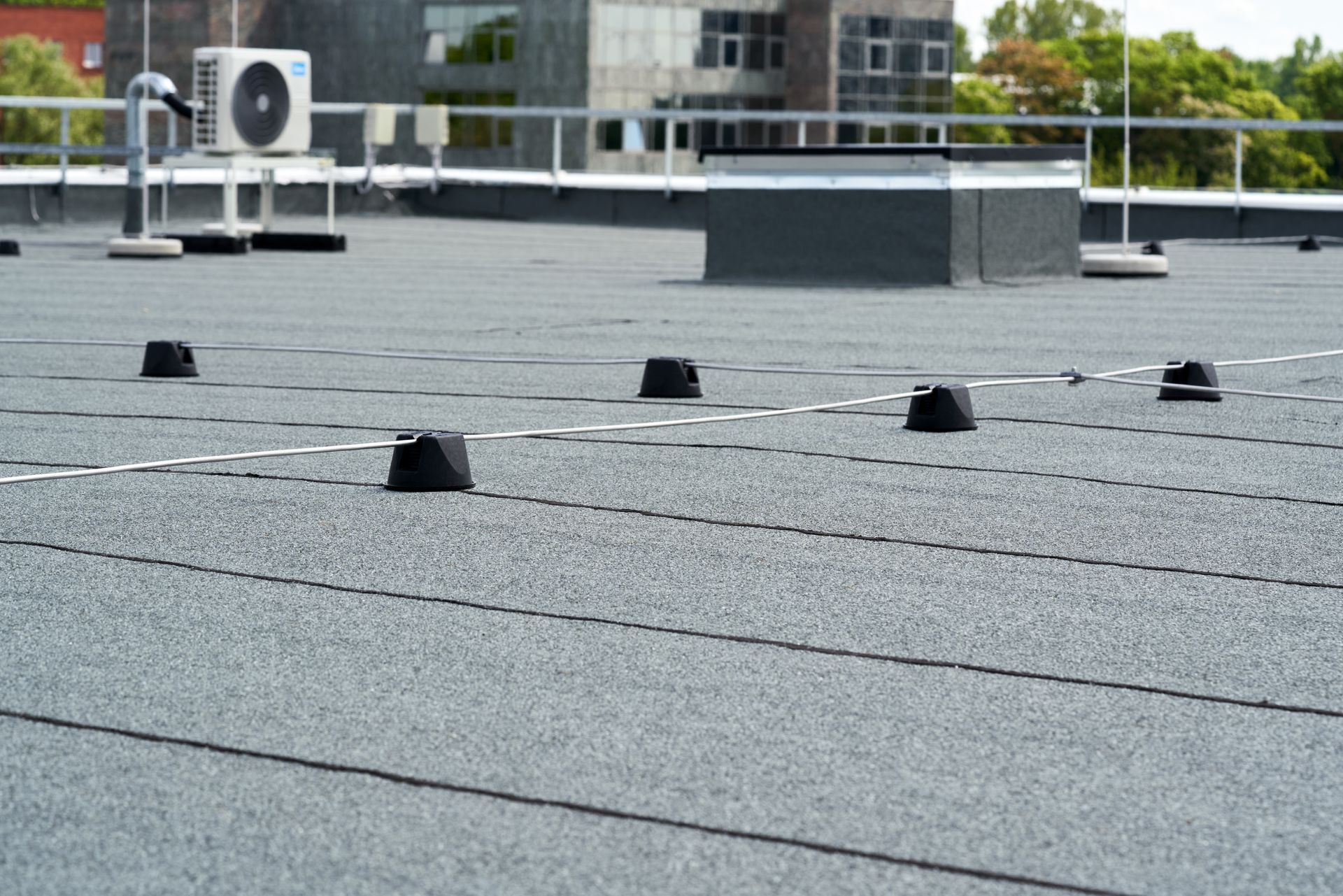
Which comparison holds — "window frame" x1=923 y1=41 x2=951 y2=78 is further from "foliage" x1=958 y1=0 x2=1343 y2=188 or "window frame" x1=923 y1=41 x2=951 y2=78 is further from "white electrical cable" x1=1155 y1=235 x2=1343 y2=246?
"white electrical cable" x1=1155 y1=235 x2=1343 y2=246

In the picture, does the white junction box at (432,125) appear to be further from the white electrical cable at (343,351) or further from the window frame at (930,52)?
the window frame at (930,52)

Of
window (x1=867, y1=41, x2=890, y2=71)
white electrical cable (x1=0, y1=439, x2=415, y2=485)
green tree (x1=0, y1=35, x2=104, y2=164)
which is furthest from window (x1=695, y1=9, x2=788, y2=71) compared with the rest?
white electrical cable (x1=0, y1=439, x2=415, y2=485)

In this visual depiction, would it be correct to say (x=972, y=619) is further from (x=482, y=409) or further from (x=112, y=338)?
(x=112, y=338)

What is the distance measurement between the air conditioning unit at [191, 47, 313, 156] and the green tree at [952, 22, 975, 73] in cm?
14406

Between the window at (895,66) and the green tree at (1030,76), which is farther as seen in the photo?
the green tree at (1030,76)

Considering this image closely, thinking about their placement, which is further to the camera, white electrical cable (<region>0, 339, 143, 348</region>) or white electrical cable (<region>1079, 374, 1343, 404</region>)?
white electrical cable (<region>0, 339, 143, 348</region>)

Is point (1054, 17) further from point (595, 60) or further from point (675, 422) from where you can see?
point (675, 422)

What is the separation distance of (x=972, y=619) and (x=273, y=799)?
148cm

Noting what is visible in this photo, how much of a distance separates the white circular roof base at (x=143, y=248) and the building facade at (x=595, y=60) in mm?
46439

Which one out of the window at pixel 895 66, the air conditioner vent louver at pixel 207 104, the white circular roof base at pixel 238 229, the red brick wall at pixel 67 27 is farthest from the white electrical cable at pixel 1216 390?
the red brick wall at pixel 67 27

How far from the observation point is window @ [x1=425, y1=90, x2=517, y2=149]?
62906 mm

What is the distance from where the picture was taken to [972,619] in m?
3.62

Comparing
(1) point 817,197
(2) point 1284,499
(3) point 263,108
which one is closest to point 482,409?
(2) point 1284,499

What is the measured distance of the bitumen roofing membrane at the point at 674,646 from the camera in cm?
250
